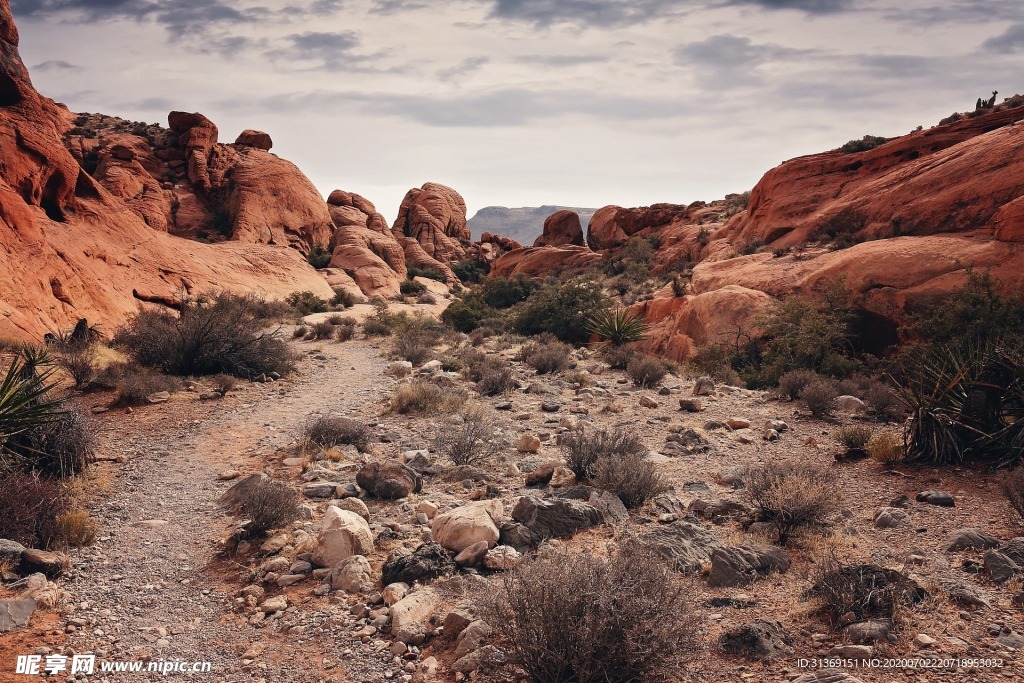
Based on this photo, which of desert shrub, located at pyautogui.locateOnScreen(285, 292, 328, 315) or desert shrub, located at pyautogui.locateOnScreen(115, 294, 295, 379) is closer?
desert shrub, located at pyautogui.locateOnScreen(115, 294, 295, 379)

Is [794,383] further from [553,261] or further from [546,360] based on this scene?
[553,261]

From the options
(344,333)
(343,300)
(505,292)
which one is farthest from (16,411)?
(343,300)

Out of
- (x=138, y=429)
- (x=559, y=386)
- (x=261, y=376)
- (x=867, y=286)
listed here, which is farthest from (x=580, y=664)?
(x=867, y=286)

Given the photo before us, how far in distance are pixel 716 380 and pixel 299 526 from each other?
11.3 m

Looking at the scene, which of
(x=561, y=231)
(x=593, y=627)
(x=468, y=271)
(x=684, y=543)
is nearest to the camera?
(x=593, y=627)

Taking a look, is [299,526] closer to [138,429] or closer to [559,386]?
[138,429]

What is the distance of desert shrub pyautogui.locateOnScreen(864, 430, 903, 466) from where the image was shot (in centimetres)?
759

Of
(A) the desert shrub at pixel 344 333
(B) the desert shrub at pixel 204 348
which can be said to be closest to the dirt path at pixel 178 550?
(B) the desert shrub at pixel 204 348

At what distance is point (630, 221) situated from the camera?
4662 cm

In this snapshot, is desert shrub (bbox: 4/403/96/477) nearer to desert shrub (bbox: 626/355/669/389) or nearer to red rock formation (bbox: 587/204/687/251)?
desert shrub (bbox: 626/355/669/389)

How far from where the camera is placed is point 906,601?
13.3 ft

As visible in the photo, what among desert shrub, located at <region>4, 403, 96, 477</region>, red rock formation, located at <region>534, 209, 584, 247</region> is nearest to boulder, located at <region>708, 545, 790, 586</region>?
desert shrub, located at <region>4, 403, 96, 477</region>

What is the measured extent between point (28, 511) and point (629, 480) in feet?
19.0

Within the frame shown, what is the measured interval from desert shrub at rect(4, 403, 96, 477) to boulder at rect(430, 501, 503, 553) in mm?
4614
